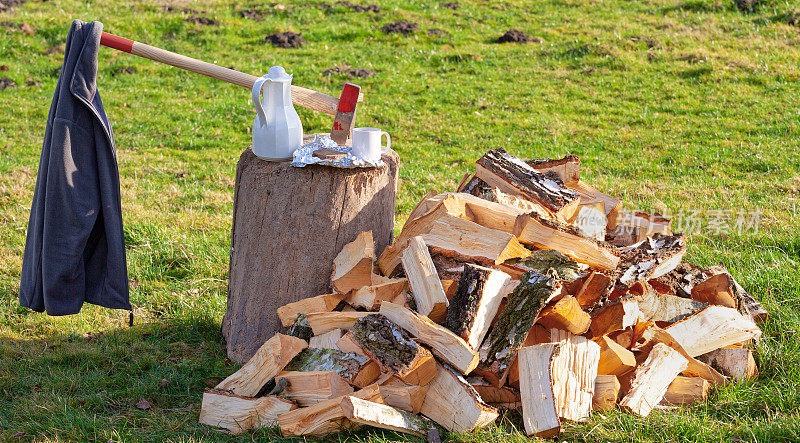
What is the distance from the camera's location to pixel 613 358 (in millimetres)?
3061

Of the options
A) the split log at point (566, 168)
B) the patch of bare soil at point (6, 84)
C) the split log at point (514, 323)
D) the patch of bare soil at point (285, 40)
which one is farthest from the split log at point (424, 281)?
the patch of bare soil at point (285, 40)

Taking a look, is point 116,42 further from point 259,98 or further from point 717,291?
point 717,291

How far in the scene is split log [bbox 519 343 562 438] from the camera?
2.78m

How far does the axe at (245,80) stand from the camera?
348 cm

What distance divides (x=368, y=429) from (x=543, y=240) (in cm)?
128

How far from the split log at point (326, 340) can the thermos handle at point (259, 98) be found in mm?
1126

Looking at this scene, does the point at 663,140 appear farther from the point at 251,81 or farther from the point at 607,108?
the point at 251,81

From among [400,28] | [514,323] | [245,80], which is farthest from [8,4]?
[514,323]

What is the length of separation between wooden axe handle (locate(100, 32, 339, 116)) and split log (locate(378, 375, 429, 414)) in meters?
1.54

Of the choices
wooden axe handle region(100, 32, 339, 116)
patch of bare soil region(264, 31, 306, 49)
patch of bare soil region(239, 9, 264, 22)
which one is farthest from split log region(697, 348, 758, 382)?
patch of bare soil region(239, 9, 264, 22)

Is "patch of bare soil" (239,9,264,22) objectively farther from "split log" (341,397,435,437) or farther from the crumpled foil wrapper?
"split log" (341,397,435,437)

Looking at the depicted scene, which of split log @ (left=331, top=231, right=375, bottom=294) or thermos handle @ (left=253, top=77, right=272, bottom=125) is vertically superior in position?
thermos handle @ (left=253, top=77, right=272, bottom=125)

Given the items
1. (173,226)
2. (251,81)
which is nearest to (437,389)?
(251,81)

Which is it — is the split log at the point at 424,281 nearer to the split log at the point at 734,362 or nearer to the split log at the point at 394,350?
the split log at the point at 394,350
